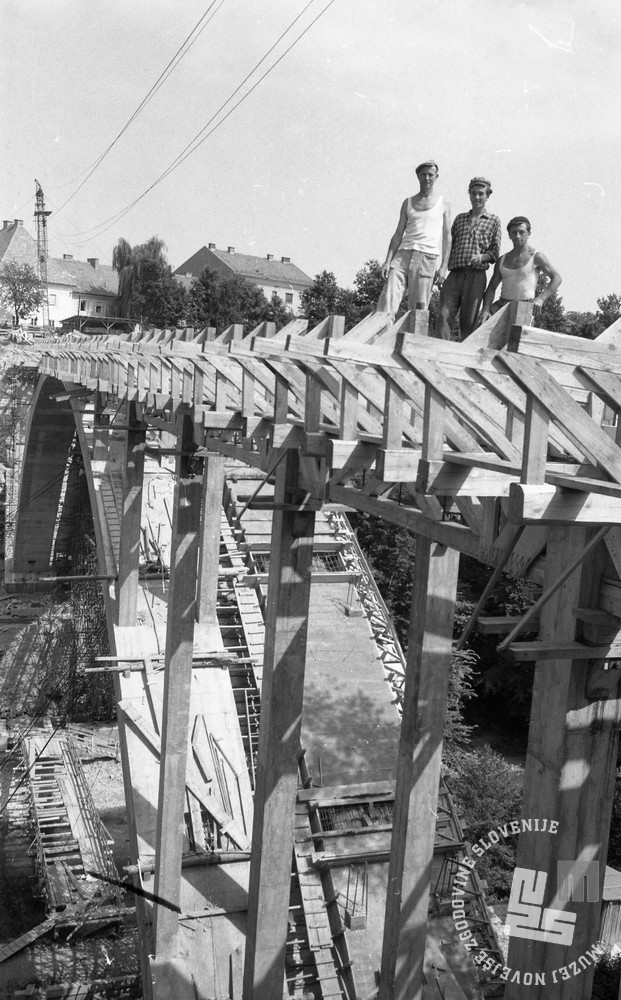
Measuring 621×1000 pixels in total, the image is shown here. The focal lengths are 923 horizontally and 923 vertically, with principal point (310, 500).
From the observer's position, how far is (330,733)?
16688 mm

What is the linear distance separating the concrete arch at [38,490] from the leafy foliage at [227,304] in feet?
41.8

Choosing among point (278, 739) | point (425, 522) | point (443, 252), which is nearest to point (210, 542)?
point (278, 739)

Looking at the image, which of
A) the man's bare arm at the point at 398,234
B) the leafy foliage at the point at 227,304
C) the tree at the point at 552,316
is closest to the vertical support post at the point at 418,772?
the man's bare arm at the point at 398,234

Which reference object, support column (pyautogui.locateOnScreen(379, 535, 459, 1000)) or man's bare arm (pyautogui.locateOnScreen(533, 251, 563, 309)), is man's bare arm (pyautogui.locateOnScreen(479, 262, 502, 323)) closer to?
man's bare arm (pyautogui.locateOnScreen(533, 251, 563, 309))

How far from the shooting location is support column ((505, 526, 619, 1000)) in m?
4.33

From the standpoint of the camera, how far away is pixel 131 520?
1748cm

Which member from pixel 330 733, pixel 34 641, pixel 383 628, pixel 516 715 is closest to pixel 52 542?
pixel 34 641

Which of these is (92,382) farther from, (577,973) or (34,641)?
(34,641)

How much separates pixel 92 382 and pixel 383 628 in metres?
8.06

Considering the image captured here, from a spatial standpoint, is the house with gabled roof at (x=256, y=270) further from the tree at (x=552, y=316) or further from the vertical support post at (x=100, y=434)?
the vertical support post at (x=100, y=434)

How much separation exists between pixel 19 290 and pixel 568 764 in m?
54.3

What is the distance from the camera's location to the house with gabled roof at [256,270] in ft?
238

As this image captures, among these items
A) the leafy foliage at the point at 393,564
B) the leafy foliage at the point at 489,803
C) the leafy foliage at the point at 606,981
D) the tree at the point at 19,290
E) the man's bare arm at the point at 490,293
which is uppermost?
the tree at the point at 19,290

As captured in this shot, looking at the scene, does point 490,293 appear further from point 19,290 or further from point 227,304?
point 19,290
